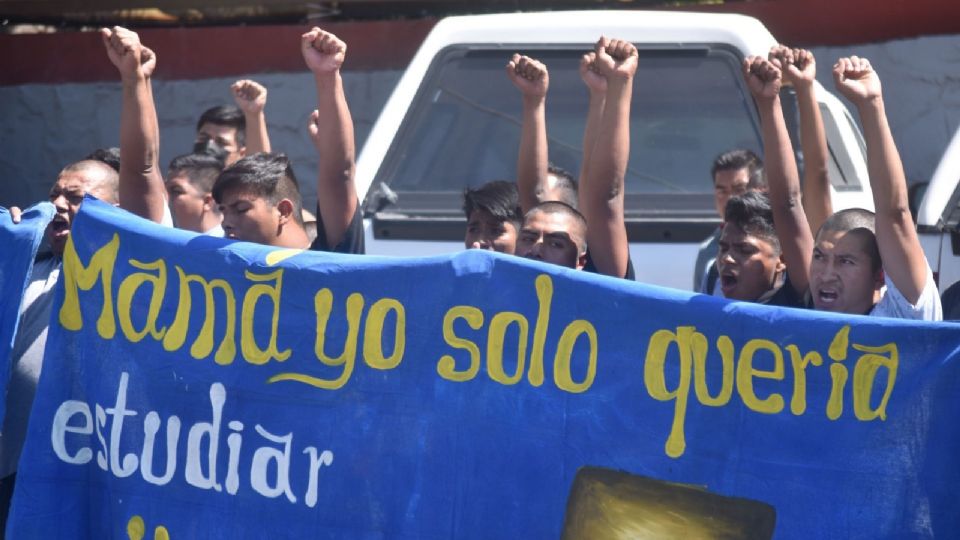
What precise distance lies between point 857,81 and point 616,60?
2.36ft

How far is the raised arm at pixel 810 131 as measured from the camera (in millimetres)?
4379

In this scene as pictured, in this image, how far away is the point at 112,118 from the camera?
962 cm

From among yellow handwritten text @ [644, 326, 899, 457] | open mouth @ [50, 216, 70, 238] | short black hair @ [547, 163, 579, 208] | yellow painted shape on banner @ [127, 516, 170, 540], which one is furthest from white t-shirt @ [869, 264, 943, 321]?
open mouth @ [50, 216, 70, 238]

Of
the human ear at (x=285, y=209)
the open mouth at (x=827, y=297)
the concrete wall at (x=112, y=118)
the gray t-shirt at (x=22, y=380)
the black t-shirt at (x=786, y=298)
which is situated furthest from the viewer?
the concrete wall at (x=112, y=118)

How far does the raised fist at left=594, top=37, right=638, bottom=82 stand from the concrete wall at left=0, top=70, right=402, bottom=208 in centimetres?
469

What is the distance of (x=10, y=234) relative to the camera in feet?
13.9

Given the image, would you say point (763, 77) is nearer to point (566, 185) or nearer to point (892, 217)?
point (892, 217)

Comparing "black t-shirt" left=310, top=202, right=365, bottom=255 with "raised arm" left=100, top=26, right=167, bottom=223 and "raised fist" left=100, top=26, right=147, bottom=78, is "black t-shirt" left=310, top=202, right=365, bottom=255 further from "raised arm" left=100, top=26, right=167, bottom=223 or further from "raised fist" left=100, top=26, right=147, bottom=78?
"raised fist" left=100, top=26, right=147, bottom=78

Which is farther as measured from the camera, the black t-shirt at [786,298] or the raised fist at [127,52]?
the raised fist at [127,52]

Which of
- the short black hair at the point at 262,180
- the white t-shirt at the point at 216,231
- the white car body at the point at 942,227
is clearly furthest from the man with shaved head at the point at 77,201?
the white car body at the point at 942,227

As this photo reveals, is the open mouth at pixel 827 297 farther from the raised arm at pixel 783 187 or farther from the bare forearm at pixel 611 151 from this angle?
the bare forearm at pixel 611 151

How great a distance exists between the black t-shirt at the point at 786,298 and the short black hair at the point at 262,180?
1442 millimetres

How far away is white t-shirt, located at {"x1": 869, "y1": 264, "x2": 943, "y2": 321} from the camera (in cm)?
390

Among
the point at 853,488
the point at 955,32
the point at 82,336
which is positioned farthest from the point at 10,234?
the point at 955,32
